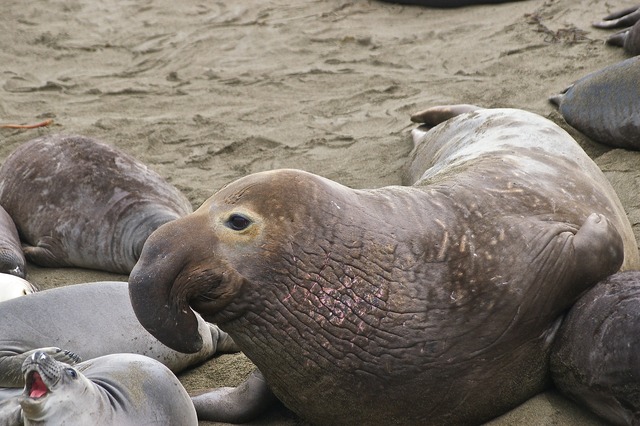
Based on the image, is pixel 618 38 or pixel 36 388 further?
pixel 618 38

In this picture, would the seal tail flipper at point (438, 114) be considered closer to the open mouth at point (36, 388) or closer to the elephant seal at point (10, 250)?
the elephant seal at point (10, 250)

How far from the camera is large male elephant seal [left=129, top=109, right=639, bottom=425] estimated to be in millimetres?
3701

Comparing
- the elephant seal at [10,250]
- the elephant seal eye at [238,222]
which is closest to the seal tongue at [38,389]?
the elephant seal eye at [238,222]

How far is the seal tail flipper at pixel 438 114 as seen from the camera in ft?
22.2

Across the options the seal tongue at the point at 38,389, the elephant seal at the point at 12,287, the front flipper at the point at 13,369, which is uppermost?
the seal tongue at the point at 38,389

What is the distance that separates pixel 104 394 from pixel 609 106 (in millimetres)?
4106

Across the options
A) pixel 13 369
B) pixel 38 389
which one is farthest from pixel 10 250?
pixel 38 389

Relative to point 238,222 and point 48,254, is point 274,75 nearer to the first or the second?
point 48,254

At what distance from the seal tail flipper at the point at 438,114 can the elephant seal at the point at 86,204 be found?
1741mm

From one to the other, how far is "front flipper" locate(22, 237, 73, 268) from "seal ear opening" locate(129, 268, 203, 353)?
2806mm

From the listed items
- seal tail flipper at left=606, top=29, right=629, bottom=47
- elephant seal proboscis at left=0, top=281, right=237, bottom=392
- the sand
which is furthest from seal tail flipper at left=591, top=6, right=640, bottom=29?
elephant seal proboscis at left=0, top=281, right=237, bottom=392

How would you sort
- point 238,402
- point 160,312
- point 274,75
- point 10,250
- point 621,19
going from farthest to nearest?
point 274,75, point 621,19, point 10,250, point 238,402, point 160,312

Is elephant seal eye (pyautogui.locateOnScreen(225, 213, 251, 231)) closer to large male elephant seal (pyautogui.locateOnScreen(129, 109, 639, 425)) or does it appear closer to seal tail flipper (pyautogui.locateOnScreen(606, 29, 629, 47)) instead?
large male elephant seal (pyautogui.locateOnScreen(129, 109, 639, 425))

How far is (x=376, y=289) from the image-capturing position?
3750mm
